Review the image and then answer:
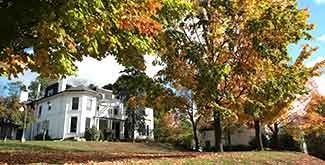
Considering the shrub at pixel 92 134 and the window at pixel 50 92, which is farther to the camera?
the window at pixel 50 92

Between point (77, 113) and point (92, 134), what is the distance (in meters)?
5.36

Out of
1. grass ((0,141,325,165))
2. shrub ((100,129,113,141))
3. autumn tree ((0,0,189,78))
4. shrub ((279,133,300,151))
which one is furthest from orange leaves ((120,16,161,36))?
shrub ((100,129,113,141))

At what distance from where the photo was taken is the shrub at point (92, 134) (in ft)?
158

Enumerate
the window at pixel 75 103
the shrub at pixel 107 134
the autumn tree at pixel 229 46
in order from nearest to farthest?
the autumn tree at pixel 229 46, the shrub at pixel 107 134, the window at pixel 75 103

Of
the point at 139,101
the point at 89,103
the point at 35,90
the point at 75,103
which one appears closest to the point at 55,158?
the point at 139,101

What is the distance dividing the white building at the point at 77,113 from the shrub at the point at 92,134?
7.22 ft

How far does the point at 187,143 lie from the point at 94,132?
1444 centimetres

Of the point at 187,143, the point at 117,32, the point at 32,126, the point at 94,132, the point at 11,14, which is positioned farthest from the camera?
the point at 32,126

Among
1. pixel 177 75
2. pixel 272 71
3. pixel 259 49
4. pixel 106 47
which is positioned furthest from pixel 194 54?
pixel 106 47

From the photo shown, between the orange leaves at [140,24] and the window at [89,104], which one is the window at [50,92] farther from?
the orange leaves at [140,24]

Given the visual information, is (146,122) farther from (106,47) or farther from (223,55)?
(106,47)

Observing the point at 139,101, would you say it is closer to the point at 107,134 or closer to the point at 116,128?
the point at 107,134

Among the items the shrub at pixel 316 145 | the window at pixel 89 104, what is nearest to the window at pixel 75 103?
the window at pixel 89 104

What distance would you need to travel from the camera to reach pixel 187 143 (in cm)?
5412
